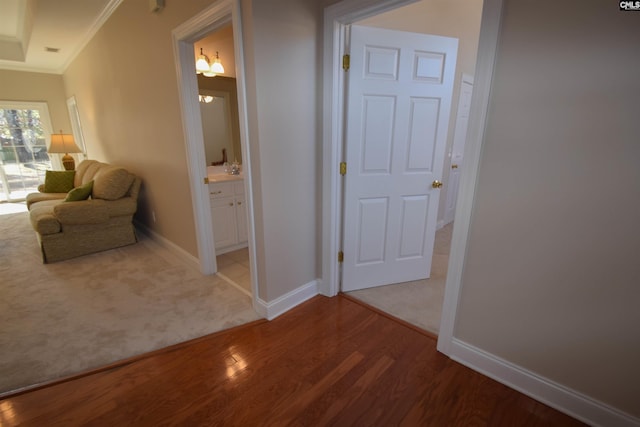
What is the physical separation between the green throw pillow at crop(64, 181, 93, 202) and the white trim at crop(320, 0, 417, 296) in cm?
287

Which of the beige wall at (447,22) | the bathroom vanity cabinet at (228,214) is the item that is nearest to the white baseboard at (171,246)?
the bathroom vanity cabinet at (228,214)

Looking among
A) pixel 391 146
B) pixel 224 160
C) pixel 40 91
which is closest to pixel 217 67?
pixel 224 160

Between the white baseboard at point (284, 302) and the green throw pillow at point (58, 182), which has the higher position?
the green throw pillow at point (58, 182)

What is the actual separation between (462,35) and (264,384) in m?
3.94

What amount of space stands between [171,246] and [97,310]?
108 cm

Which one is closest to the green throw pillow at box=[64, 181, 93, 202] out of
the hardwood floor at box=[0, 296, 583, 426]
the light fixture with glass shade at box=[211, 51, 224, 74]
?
the light fixture with glass shade at box=[211, 51, 224, 74]

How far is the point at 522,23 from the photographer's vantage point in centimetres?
121

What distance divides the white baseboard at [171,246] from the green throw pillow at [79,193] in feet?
2.44

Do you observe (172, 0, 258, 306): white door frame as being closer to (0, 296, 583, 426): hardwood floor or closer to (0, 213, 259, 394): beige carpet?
(0, 213, 259, 394): beige carpet

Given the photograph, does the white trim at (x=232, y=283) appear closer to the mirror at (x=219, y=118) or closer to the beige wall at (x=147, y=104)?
the beige wall at (x=147, y=104)

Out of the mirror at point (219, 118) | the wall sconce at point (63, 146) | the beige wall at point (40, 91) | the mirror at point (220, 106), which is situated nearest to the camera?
the mirror at point (220, 106)

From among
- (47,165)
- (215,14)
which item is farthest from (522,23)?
(47,165)

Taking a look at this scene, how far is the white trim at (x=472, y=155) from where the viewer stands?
127 centimetres

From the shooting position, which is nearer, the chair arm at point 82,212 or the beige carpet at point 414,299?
the beige carpet at point 414,299
